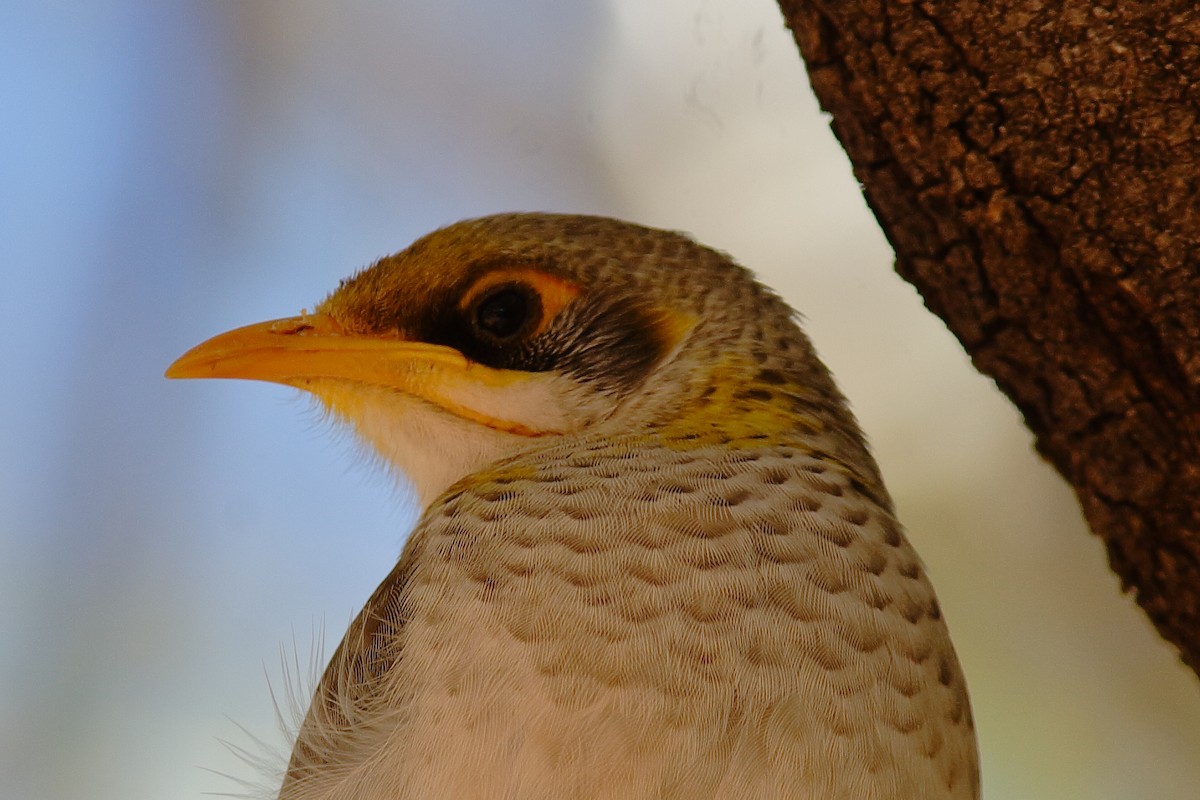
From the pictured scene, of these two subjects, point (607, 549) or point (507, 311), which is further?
point (507, 311)

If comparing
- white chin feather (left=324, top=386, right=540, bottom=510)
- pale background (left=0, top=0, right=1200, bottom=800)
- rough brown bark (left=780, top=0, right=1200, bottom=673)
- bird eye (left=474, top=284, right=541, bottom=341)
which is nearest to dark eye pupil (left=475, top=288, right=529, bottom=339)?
bird eye (left=474, top=284, right=541, bottom=341)

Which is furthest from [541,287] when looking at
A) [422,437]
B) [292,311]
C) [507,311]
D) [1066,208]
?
[292,311]

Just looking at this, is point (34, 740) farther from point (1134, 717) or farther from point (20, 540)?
point (1134, 717)

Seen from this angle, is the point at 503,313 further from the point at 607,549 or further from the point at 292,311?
the point at 292,311

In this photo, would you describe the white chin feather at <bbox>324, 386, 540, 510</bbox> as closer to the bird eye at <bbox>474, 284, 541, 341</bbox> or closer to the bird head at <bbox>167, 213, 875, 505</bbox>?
the bird head at <bbox>167, 213, 875, 505</bbox>

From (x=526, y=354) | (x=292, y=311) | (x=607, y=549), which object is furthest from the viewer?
(x=292, y=311)

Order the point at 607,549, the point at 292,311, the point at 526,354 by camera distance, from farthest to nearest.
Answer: the point at 292,311 → the point at 526,354 → the point at 607,549

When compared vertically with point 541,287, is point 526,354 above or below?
below

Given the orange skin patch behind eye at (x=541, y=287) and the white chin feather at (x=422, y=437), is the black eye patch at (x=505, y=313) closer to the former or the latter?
the orange skin patch behind eye at (x=541, y=287)
